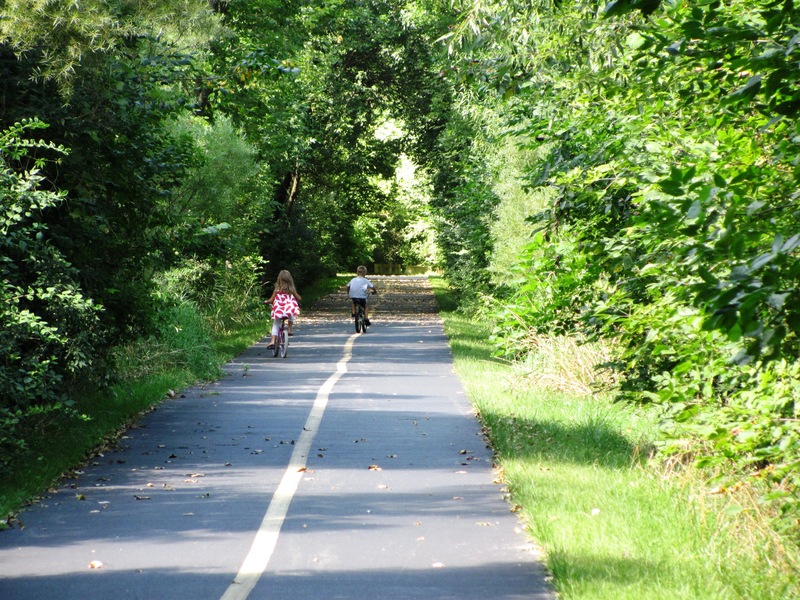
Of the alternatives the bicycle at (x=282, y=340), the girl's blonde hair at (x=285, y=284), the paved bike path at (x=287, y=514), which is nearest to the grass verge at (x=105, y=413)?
the paved bike path at (x=287, y=514)

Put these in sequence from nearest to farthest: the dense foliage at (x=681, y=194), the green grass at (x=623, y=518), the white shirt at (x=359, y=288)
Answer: the dense foliage at (x=681, y=194) < the green grass at (x=623, y=518) < the white shirt at (x=359, y=288)

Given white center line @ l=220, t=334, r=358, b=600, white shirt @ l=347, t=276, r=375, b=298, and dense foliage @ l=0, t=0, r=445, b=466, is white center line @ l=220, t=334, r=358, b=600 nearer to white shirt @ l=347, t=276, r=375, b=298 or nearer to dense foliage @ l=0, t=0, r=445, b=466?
dense foliage @ l=0, t=0, r=445, b=466

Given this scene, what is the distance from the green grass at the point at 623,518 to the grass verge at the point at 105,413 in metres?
4.05

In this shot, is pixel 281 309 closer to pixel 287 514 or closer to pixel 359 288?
pixel 359 288

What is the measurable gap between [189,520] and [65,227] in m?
5.10

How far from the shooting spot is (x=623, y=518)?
26.5ft

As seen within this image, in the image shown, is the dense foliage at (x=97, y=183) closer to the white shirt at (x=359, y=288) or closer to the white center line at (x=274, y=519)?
the white center line at (x=274, y=519)

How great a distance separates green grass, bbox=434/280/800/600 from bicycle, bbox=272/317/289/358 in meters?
10.3

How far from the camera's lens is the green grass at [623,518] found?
638cm

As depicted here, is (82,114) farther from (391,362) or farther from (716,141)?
(391,362)

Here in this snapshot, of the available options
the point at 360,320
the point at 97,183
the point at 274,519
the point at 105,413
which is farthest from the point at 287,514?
the point at 360,320

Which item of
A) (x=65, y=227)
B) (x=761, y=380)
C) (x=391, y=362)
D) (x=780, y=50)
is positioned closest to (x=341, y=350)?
(x=391, y=362)

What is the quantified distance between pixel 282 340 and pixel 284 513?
1508 centimetres

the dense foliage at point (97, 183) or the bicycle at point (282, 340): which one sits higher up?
the dense foliage at point (97, 183)
